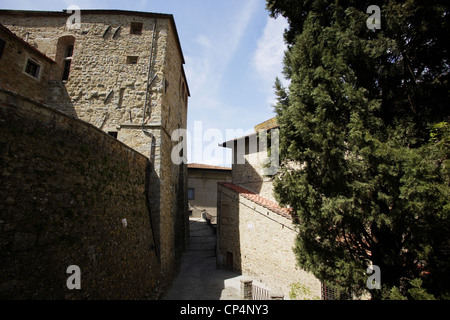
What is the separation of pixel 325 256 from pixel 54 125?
705 centimetres

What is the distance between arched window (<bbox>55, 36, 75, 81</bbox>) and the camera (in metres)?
10.2

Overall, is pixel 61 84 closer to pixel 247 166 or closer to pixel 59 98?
pixel 59 98

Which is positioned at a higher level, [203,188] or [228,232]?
[203,188]

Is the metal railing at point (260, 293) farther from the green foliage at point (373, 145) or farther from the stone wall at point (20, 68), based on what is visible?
the stone wall at point (20, 68)

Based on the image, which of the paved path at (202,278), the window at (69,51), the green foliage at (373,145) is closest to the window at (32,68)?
the window at (69,51)

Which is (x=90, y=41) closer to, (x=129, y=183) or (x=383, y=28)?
(x=129, y=183)

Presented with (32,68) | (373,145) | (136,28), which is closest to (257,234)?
(373,145)

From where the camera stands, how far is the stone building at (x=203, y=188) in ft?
72.5

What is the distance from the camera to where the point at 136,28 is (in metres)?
10.8

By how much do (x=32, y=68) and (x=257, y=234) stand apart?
13.3m

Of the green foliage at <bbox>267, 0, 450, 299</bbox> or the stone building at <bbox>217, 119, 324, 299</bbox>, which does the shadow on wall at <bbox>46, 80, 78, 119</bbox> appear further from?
the green foliage at <bbox>267, 0, 450, 299</bbox>

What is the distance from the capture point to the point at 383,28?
4828 millimetres

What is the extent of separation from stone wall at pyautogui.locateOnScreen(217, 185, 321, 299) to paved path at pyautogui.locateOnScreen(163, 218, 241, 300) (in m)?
1.08

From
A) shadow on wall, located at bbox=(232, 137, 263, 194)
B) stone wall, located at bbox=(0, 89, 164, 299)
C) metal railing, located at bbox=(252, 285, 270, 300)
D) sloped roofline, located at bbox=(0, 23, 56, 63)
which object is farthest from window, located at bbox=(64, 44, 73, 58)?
metal railing, located at bbox=(252, 285, 270, 300)
